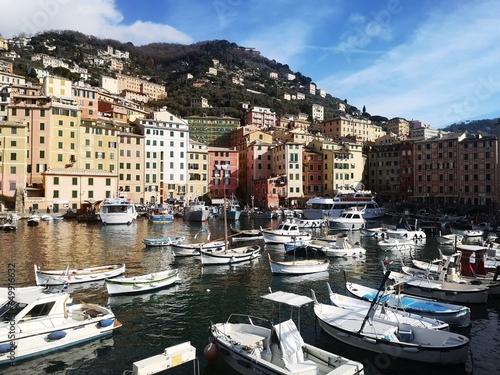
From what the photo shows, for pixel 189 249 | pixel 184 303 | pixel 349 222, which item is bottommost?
pixel 184 303

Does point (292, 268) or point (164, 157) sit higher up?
point (164, 157)

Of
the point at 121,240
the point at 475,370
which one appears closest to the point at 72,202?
the point at 121,240

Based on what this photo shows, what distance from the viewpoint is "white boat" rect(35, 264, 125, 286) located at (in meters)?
22.0

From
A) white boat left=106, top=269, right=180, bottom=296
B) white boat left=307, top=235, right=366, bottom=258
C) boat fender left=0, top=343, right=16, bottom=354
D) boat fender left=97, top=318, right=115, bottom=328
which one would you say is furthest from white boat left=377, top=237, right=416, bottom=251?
boat fender left=0, top=343, right=16, bottom=354

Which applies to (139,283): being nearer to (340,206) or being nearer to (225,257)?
(225,257)

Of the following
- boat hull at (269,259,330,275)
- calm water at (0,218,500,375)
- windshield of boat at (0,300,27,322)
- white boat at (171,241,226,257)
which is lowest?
calm water at (0,218,500,375)

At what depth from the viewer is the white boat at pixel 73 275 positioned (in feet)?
72.3

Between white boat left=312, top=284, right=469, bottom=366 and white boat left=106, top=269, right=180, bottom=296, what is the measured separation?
10.1m

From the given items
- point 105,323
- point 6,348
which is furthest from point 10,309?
point 105,323

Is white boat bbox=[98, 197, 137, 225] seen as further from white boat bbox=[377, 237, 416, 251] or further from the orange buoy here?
the orange buoy

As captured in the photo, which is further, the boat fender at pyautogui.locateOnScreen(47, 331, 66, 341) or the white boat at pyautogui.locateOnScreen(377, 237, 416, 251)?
the white boat at pyautogui.locateOnScreen(377, 237, 416, 251)

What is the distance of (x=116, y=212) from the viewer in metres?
59.8

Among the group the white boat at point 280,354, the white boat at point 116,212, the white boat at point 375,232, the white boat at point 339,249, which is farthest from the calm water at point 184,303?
the white boat at point 116,212

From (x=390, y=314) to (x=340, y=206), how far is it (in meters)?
56.6
